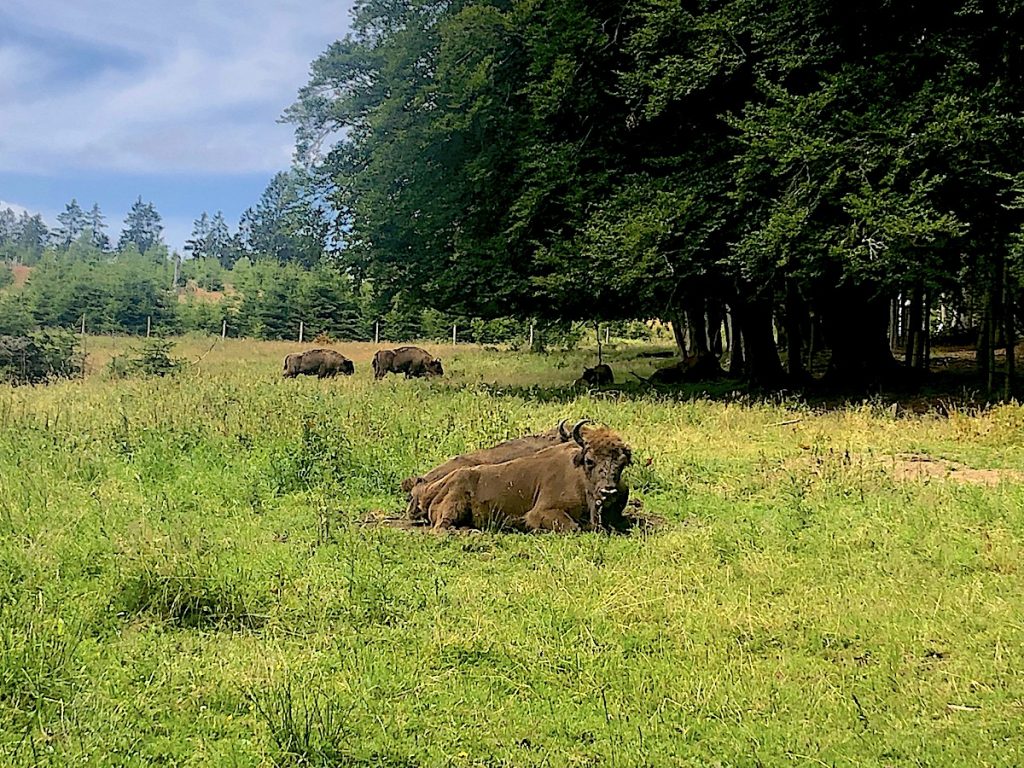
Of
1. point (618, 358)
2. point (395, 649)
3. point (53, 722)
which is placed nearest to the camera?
point (53, 722)

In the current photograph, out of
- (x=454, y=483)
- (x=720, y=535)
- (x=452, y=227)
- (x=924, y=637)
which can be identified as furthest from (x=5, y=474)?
(x=452, y=227)

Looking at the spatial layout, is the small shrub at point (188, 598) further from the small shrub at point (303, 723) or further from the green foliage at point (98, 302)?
the green foliage at point (98, 302)

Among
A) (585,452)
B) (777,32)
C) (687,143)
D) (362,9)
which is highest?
(362,9)

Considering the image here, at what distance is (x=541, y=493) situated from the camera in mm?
9289

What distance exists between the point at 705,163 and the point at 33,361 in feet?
72.4

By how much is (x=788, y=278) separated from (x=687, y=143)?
12.9ft

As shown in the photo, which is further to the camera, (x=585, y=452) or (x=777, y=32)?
(x=777, y=32)

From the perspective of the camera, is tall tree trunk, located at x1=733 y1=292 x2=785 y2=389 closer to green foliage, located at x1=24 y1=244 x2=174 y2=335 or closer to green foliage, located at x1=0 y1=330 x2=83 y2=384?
green foliage, located at x1=0 y1=330 x2=83 y2=384

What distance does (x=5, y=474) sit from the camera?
10398 millimetres

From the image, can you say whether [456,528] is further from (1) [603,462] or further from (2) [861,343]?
(2) [861,343]

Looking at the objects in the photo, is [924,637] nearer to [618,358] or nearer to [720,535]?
[720,535]

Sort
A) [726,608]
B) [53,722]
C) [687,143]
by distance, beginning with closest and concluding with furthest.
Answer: [53,722]
[726,608]
[687,143]

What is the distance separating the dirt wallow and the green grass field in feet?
1.52

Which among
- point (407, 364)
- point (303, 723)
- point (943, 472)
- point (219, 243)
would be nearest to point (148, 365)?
point (407, 364)
